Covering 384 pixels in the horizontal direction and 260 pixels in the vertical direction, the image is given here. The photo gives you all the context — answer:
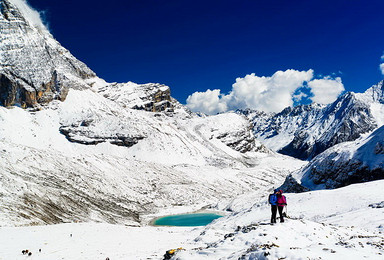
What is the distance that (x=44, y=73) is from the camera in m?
128

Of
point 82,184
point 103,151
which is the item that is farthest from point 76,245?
point 103,151

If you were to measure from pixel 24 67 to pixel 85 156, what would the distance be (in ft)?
198

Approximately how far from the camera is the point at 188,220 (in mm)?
70250

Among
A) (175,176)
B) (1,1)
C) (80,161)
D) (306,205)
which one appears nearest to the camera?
(306,205)

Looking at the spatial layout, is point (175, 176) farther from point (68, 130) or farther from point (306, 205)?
point (306, 205)

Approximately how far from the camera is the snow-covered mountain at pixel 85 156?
187ft

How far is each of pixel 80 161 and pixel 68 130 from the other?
124ft

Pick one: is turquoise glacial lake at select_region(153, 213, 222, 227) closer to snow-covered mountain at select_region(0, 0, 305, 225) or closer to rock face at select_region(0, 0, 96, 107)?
snow-covered mountain at select_region(0, 0, 305, 225)

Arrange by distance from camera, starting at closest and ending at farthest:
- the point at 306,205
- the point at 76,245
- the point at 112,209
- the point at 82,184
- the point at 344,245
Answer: the point at 344,245
the point at 76,245
the point at 306,205
the point at 112,209
the point at 82,184

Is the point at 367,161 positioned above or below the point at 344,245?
above

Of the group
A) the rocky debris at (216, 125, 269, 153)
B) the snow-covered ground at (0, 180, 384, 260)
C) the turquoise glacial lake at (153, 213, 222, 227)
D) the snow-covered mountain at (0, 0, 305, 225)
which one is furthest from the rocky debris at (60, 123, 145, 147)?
the snow-covered ground at (0, 180, 384, 260)

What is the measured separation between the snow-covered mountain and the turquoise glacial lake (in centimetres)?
566

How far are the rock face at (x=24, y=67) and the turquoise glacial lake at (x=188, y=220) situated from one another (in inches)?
3370

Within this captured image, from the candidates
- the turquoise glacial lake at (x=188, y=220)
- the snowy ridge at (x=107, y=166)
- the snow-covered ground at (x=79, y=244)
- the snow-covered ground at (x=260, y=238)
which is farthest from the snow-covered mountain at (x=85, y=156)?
the snow-covered ground at (x=260, y=238)
